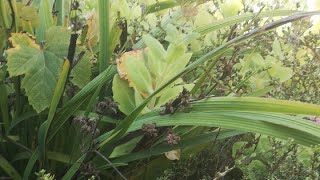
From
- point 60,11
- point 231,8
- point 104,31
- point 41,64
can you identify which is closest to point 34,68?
point 41,64

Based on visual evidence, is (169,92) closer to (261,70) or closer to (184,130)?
(184,130)

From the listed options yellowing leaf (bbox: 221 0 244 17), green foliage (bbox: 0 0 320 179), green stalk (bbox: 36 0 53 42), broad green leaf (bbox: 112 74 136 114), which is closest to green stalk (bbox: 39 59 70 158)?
green foliage (bbox: 0 0 320 179)

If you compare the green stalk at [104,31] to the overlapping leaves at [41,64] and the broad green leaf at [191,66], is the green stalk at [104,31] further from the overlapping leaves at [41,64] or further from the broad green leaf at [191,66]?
the broad green leaf at [191,66]

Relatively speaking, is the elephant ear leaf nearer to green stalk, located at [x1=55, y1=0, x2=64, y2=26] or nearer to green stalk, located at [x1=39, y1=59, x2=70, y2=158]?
green stalk, located at [x1=39, y1=59, x2=70, y2=158]

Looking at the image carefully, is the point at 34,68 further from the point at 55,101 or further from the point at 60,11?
the point at 60,11

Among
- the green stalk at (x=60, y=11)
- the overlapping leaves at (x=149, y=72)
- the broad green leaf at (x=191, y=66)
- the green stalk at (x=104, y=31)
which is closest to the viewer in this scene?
the broad green leaf at (x=191, y=66)

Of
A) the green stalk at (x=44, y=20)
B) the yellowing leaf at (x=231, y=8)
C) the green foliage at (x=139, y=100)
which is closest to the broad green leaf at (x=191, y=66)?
the green foliage at (x=139, y=100)
